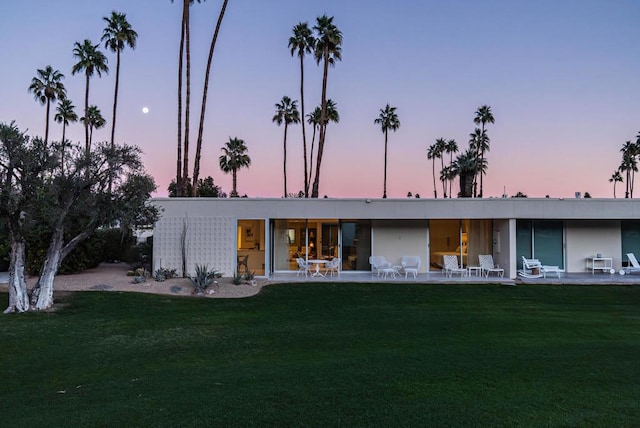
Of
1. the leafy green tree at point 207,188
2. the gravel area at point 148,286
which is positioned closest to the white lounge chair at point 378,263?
the gravel area at point 148,286

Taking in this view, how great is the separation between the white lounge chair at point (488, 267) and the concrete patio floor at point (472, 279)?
0.27m

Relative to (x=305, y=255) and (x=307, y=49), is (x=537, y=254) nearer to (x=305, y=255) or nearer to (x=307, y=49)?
(x=305, y=255)

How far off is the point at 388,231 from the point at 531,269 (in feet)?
19.1

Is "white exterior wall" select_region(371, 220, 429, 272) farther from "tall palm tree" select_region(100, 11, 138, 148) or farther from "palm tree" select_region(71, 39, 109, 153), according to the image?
"palm tree" select_region(71, 39, 109, 153)

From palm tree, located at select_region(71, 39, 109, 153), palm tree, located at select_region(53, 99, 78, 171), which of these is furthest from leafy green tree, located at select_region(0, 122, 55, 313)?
palm tree, located at select_region(53, 99, 78, 171)

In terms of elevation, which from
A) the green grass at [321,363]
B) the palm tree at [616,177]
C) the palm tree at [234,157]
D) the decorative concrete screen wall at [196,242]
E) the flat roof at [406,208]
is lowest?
the green grass at [321,363]

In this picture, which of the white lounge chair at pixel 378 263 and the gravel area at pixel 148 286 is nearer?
the gravel area at pixel 148 286

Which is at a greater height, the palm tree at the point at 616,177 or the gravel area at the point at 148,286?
the palm tree at the point at 616,177

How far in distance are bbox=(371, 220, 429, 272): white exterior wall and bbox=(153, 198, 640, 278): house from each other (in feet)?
0.14

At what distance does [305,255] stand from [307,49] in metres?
17.6

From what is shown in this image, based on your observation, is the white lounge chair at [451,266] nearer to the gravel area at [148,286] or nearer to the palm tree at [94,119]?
the gravel area at [148,286]

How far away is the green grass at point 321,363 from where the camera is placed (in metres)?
4.38

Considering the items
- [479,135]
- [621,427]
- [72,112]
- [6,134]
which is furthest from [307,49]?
[621,427]

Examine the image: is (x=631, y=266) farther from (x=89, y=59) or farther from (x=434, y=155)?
(x=434, y=155)
